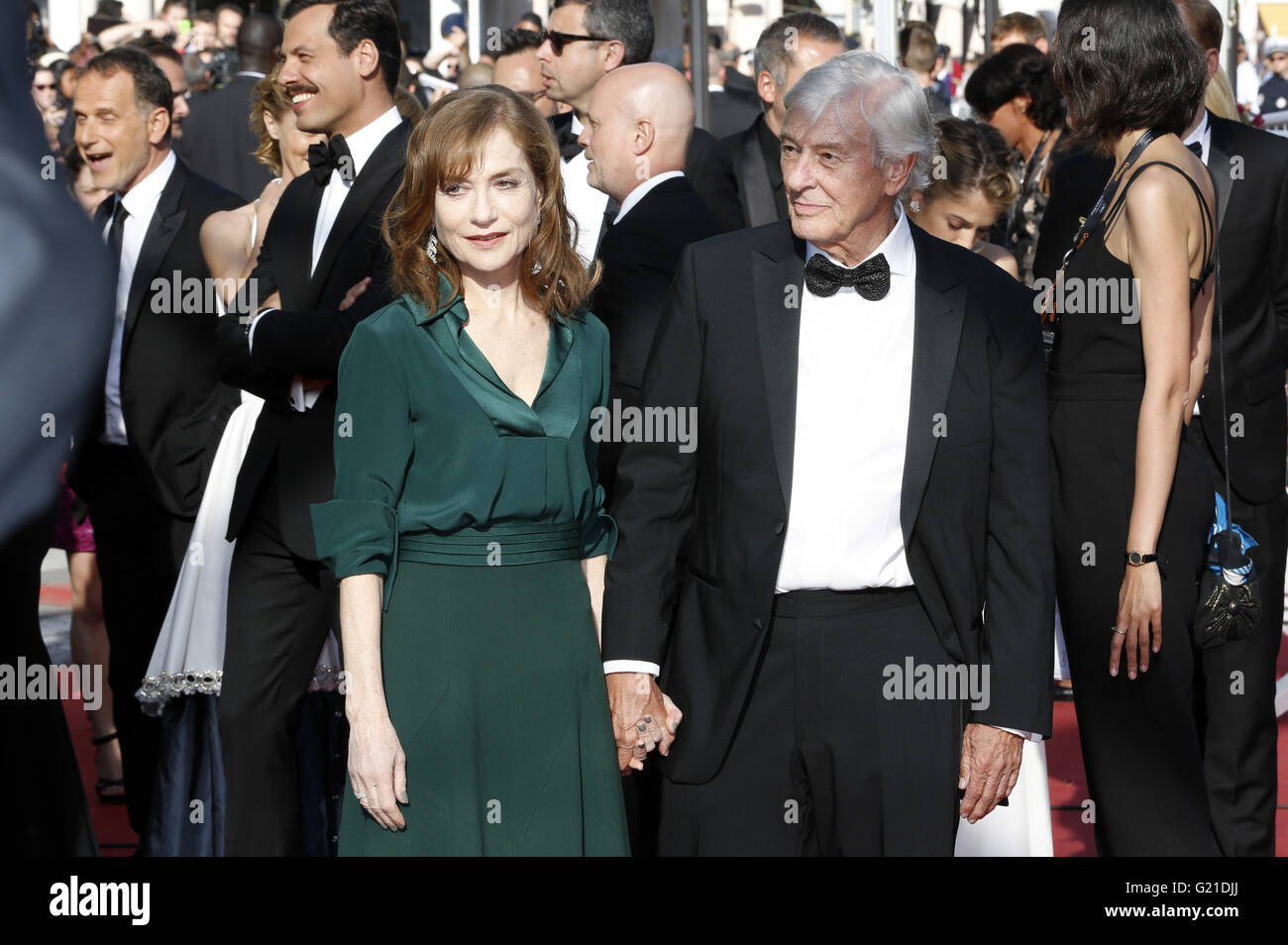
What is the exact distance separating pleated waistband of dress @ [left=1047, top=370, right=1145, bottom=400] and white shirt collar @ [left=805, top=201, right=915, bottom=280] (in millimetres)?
851

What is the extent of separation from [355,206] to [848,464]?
156 centimetres

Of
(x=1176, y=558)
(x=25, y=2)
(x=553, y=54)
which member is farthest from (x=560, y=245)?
(x=553, y=54)

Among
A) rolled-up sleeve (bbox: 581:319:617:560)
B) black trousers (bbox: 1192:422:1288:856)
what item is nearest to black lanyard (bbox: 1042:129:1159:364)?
black trousers (bbox: 1192:422:1288:856)

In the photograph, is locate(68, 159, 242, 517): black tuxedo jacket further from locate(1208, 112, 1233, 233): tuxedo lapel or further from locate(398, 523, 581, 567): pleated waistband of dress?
locate(1208, 112, 1233, 233): tuxedo lapel

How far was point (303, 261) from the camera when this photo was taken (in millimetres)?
3969

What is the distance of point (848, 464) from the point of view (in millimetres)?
2883

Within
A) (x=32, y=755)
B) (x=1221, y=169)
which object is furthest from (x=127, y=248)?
(x=32, y=755)

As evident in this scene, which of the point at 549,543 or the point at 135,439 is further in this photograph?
the point at 135,439

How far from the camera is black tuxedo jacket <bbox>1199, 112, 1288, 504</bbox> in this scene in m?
3.92

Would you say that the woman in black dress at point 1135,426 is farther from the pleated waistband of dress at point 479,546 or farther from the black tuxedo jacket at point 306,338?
the black tuxedo jacket at point 306,338

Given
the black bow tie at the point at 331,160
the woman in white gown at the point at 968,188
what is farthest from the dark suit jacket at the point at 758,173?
the black bow tie at the point at 331,160

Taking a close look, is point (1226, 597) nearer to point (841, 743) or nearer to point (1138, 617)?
point (1138, 617)
